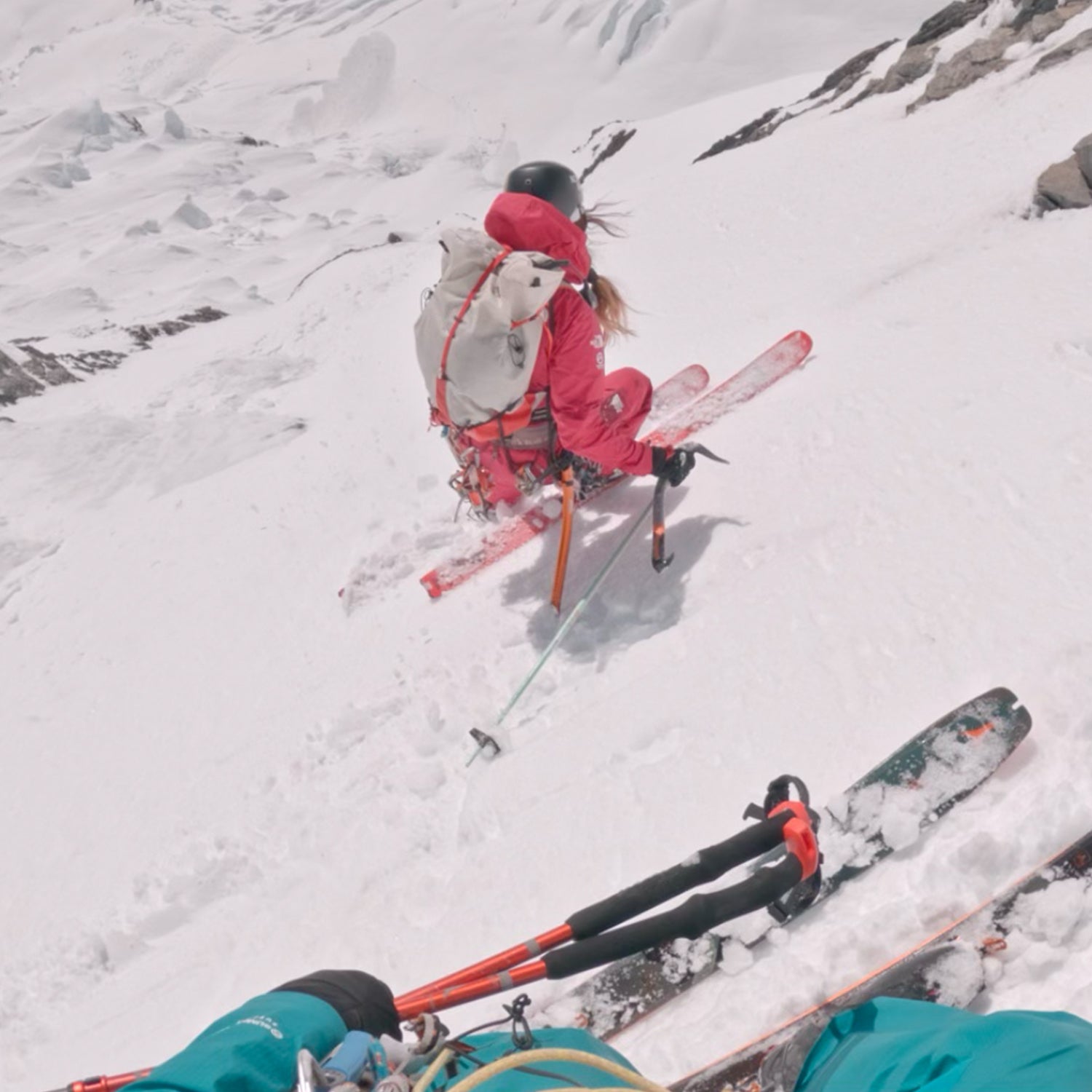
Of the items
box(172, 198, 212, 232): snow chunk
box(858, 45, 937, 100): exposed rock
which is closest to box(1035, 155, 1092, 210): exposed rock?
box(858, 45, 937, 100): exposed rock

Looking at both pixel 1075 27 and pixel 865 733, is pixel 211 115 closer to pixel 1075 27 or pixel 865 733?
pixel 1075 27

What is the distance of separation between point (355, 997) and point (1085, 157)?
5.68m

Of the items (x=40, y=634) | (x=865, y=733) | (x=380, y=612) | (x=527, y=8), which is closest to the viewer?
(x=865, y=733)

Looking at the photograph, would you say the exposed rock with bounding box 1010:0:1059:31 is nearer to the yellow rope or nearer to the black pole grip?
the black pole grip

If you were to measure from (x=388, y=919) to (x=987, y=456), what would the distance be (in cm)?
290

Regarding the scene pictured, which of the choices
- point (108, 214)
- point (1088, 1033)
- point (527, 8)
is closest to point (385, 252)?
point (1088, 1033)

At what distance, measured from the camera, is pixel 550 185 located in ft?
11.0

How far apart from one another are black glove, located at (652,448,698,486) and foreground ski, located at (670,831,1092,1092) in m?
2.13

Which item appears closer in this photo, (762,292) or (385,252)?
(762,292)

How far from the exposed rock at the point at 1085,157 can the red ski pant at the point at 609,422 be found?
10.1 feet

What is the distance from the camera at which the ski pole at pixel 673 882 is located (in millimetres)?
1755

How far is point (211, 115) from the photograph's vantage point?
77.2 m

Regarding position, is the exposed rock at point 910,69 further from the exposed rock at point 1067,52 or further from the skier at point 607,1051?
the skier at point 607,1051

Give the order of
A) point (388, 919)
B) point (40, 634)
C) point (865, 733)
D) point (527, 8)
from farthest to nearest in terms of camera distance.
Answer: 1. point (527, 8)
2. point (40, 634)
3. point (388, 919)
4. point (865, 733)
